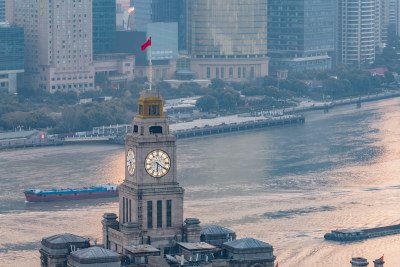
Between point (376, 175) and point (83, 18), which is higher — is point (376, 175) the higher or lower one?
the lower one

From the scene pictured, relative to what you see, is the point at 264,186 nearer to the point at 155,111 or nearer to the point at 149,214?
the point at 155,111

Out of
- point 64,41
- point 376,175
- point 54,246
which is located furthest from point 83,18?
point 54,246

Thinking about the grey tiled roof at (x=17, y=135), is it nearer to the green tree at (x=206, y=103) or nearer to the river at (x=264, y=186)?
the river at (x=264, y=186)

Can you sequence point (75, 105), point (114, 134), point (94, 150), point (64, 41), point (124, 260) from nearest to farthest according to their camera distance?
point (124, 260), point (94, 150), point (114, 134), point (75, 105), point (64, 41)

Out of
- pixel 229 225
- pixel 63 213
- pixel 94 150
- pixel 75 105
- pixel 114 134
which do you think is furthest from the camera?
pixel 75 105

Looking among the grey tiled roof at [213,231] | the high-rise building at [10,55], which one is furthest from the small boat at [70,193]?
the high-rise building at [10,55]

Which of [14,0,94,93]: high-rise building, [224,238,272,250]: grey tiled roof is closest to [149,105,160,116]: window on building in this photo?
[224,238,272,250]: grey tiled roof

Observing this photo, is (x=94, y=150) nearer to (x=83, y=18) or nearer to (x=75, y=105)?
(x=75, y=105)
